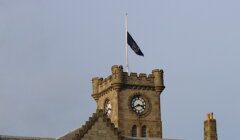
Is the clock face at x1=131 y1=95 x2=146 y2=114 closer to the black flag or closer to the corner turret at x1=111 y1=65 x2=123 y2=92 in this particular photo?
the corner turret at x1=111 y1=65 x2=123 y2=92

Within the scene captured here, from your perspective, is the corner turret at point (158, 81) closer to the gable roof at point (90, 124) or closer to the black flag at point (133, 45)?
the black flag at point (133, 45)

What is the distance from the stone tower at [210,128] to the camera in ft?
354

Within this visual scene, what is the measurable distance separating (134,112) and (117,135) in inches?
1644

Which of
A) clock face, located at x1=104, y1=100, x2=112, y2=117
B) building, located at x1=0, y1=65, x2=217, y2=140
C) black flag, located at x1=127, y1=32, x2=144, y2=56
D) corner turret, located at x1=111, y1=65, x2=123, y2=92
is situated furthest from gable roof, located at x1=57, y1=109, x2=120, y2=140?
clock face, located at x1=104, y1=100, x2=112, y2=117

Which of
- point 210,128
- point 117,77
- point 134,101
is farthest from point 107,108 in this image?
point 210,128

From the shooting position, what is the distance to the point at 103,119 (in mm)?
94375

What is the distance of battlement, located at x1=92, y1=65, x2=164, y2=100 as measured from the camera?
137375 millimetres

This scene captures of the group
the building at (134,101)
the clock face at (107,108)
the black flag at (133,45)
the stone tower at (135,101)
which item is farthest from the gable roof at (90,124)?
the clock face at (107,108)

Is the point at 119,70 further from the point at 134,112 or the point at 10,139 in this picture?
the point at 10,139

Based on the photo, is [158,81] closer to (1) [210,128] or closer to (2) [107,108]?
(2) [107,108]

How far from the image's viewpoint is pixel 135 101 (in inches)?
5433

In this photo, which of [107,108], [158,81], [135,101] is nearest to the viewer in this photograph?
[135,101]

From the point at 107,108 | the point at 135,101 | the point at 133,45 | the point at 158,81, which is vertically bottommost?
the point at 107,108

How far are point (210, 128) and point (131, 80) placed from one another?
32766 millimetres
